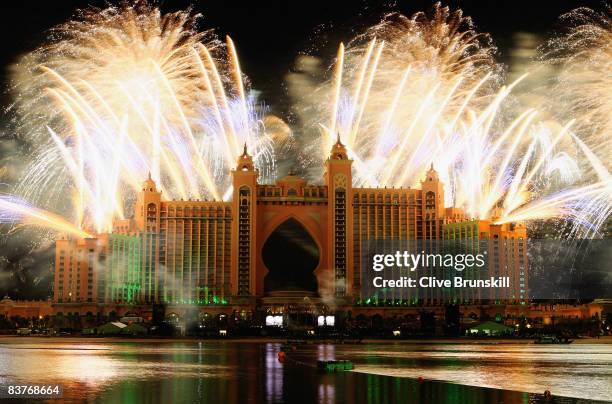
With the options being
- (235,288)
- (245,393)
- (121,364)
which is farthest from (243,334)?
(245,393)

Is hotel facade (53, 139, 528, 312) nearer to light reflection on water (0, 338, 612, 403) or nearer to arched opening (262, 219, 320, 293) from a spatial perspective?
arched opening (262, 219, 320, 293)

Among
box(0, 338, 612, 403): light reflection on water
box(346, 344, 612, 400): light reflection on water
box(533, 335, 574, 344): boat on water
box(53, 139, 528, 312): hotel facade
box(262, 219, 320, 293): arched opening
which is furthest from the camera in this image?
box(262, 219, 320, 293): arched opening

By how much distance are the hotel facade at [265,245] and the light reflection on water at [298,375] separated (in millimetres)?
75508

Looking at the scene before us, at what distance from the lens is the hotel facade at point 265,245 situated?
168750mm

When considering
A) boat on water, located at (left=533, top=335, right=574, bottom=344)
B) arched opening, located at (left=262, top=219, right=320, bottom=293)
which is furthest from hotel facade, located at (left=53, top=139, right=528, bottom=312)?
boat on water, located at (left=533, top=335, right=574, bottom=344)

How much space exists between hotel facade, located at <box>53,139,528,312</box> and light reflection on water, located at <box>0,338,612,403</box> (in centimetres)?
7551

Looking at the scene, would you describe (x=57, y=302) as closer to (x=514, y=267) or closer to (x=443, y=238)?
(x=443, y=238)

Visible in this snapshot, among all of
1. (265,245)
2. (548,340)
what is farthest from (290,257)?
(548,340)

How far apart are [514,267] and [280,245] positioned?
138 ft

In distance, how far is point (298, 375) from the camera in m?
64.0

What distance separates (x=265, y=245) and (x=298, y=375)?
110280mm

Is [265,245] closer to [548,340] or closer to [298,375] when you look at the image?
[548,340]

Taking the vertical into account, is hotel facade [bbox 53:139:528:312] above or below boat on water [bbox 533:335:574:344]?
above

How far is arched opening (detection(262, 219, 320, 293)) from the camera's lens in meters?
172
